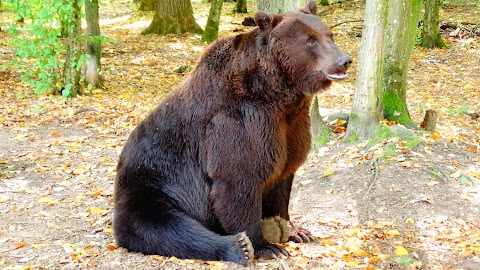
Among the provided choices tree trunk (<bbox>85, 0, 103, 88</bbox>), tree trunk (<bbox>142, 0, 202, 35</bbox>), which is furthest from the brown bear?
tree trunk (<bbox>142, 0, 202, 35</bbox>)

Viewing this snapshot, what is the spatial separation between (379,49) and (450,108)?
5534mm

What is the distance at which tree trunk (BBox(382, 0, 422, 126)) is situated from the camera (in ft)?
28.1

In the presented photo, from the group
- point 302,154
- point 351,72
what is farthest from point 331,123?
point 351,72

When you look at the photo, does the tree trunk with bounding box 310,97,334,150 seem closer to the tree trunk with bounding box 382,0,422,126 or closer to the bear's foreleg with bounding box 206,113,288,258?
the tree trunk with bounding box 382,0,422,126

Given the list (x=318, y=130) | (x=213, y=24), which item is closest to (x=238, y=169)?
(x=318, y=130)

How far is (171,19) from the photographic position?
731 inches

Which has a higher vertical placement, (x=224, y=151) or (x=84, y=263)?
(x=224, y=151)

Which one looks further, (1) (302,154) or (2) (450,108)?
(2) (450,108)

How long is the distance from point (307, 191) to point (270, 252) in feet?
7.24

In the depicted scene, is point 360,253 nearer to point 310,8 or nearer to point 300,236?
point 300,236

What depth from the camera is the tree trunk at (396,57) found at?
28.1 ft

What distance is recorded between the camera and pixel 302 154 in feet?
16.0

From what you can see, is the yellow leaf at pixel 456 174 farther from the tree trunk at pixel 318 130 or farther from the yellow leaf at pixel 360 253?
the yellow leaf at pixel 360 253

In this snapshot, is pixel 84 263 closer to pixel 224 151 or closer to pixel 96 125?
pixel 224 151
